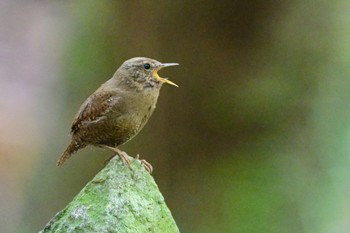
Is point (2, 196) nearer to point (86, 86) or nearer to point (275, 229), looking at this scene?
point (86, 86)

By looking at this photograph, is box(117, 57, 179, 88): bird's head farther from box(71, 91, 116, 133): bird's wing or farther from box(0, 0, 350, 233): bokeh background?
box(0, 0, 350, 233): bokeh background

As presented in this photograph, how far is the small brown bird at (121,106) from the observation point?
3643 millimetres

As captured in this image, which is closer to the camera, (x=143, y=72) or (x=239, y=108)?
(x=143, y=72)

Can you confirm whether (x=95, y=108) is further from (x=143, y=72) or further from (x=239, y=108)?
(x=239, y=108)

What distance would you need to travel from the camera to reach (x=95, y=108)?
12.1ft

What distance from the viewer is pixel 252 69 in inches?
276

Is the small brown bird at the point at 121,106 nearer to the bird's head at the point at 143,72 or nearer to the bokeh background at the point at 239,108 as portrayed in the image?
the bird's head at the point at 143,72

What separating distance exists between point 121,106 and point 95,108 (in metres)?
0.12

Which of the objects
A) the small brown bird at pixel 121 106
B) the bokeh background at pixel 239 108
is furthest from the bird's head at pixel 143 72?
the bokeh background at pixel 239 108

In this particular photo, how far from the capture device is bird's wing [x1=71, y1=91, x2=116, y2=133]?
3.66 meters

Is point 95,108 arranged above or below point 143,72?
below

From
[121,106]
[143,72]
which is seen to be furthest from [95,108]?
[143,72]

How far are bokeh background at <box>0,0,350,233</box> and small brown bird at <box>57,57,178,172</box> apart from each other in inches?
122

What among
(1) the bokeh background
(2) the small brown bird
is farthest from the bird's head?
(1) the bokeh background
